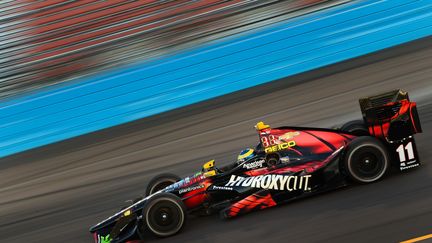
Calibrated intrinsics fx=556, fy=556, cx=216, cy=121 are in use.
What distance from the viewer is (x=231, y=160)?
9.62 m

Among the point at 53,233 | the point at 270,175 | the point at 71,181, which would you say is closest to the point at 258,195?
the point at 270,175

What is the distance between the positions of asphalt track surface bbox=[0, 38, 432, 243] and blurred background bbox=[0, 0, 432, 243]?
Answer: 0.18 ft

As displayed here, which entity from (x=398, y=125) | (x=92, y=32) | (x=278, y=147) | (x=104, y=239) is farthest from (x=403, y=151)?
(x=92, y=32)

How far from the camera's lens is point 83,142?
13.2m

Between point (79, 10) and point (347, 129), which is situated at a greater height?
point (79, 10)

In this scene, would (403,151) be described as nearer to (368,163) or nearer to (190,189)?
(368,163)

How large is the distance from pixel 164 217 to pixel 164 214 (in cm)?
4

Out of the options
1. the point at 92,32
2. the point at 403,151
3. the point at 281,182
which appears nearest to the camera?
the point at 281,182

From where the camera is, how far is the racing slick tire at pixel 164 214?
6.58 meters

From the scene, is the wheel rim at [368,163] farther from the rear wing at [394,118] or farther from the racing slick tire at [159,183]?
the racing slick tire at [159,183]

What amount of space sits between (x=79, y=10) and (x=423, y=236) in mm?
12127

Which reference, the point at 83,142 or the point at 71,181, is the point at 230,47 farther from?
the point at 71,181

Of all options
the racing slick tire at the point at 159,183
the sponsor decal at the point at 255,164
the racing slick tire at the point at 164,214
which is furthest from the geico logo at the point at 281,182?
the racing slick tire at the point at 159,183

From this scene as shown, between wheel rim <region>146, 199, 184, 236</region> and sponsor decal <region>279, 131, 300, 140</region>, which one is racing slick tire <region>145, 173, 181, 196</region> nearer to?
wheel rim <region>146, 199, 184, 236</region>
